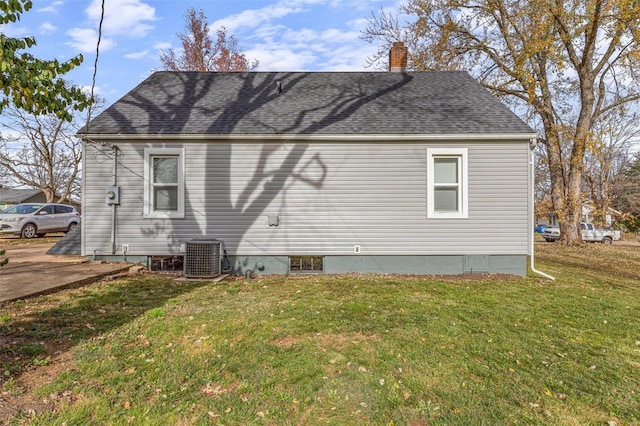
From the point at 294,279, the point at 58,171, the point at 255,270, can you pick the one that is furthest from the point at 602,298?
the point at 58,171

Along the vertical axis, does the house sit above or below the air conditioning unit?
above

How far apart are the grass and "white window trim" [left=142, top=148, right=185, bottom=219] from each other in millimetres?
2208

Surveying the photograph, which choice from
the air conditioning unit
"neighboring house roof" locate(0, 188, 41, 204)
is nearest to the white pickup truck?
the air conditioning unit

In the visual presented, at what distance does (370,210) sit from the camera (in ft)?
26.8

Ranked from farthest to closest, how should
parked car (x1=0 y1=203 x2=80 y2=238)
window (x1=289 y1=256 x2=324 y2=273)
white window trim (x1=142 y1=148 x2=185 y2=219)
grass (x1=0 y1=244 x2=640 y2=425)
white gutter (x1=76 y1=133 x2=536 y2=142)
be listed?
parked car (x1=0 y1=203 x2=80 y2=238)
window (x1=289 y1=256 x2=324 y2=273)
white window trim (x1=142 y1=148 x2=185 y2=219)
white gutter (x1=76 y1=133 x2=536 y2=142)
grass (x1=0 y1=244 x2=640 y2=425)

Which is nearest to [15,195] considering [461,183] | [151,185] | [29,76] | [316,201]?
[151,185]

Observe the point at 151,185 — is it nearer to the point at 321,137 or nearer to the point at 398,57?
the point at 321,137

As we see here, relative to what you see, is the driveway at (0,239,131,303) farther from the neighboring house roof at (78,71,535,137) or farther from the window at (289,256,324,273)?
the window at (289,256,324,273)

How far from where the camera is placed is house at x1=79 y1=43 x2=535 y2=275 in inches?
316

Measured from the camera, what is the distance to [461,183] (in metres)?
8.12

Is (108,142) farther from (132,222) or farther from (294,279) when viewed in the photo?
(294,279)

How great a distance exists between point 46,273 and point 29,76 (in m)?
5.22

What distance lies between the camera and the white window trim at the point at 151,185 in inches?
316

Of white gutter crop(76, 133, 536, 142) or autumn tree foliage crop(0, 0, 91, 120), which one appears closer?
autumn tree foliage crop(0, 0, 91, 120)
